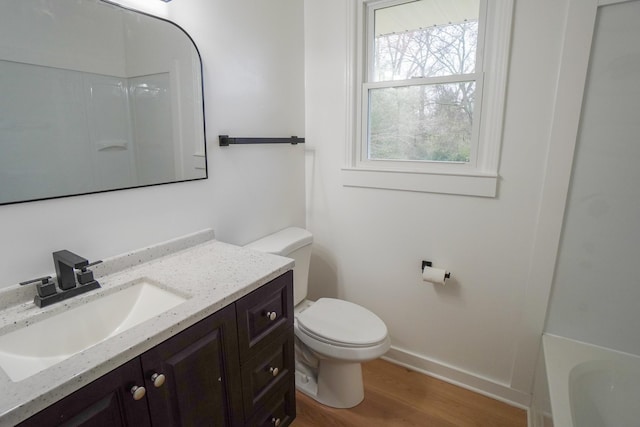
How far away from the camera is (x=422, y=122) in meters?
1.84

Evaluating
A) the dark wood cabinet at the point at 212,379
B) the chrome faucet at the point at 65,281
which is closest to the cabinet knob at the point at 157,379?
the dark wood cabinet at the point at 212,379

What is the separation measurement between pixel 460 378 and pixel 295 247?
3.99 ft

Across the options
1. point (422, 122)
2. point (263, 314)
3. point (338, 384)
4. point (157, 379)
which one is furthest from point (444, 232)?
point (157, 379)

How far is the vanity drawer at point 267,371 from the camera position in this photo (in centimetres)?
120

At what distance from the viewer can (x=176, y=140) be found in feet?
4.65

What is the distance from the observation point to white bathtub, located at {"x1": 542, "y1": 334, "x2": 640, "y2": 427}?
4.63 ft

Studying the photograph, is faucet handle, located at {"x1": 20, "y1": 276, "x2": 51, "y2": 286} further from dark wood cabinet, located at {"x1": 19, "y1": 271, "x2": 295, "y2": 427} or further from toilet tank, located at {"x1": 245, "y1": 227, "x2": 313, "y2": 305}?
toilet tank, located at {"x1": 245, "y1": 227, "x2": 313, "y2": 305}

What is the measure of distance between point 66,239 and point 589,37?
82.6 inches

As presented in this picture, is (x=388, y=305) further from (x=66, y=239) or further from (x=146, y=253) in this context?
(x=66, y=239)

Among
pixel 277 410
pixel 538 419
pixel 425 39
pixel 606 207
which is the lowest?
pixel 538 419

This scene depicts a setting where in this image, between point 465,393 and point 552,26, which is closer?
point 552,26

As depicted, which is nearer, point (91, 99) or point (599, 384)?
point (91, 99)

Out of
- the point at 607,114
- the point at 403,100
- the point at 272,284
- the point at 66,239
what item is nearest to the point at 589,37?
the point at 607,114

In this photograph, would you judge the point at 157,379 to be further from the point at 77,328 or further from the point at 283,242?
the point at 283,242
